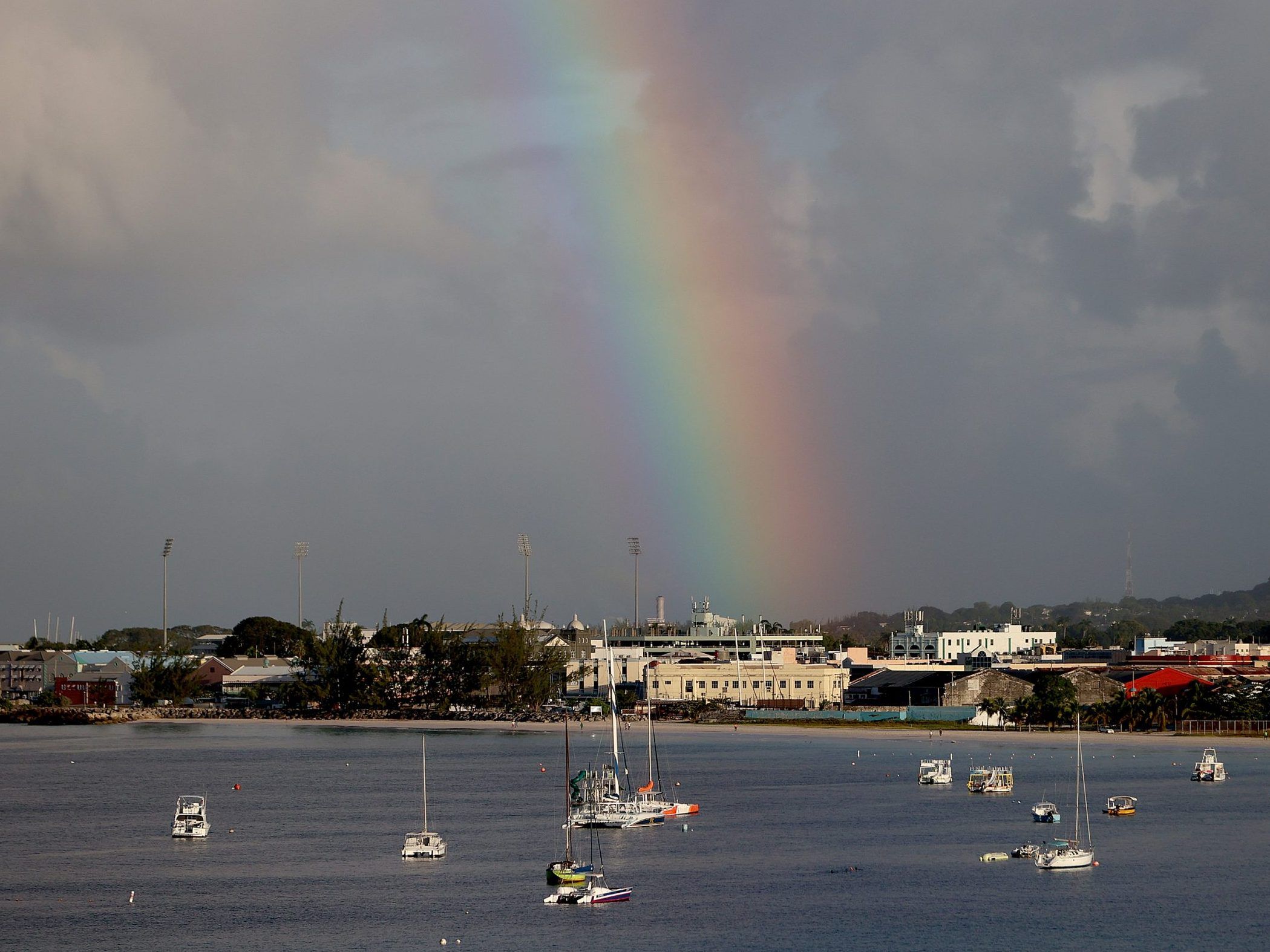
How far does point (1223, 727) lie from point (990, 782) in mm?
49690

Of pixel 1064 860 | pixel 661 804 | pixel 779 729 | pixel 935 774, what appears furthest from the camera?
pixel 779 729

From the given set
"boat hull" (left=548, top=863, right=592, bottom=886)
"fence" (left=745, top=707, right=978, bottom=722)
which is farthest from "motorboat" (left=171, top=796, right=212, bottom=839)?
"fence" (left=745, top=707, right=978, bottom=722)

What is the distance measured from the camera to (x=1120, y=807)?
280ft

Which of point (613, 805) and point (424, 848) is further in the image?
point (613, 805)

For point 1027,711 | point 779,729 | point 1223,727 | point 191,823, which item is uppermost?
point 1027,711

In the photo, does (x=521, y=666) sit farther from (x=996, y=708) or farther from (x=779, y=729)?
(x=996, y=708)

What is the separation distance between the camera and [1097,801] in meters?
92.0

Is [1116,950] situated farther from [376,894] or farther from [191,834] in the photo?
[191,834]

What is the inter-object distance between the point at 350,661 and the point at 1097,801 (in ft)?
407

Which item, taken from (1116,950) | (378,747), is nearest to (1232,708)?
(378,747)

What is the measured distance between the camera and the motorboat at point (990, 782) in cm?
9869

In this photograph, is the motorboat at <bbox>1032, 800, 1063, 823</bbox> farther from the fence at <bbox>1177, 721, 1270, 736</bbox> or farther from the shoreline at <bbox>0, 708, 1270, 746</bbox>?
the fence at <bbox>1177, 721, 1270, 736</bbox>

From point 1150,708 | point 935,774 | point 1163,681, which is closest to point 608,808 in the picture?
point 935,774

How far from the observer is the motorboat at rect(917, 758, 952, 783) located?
10588 centimetres
